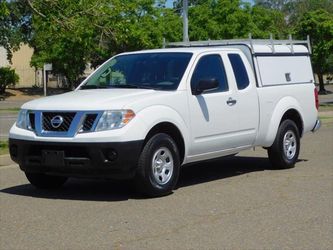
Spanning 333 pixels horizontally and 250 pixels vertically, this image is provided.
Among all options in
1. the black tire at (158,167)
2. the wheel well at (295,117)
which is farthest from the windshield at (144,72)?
the wheel well at (295,117)

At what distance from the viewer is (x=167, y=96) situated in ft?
27.7

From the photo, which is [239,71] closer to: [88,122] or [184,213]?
[88,122]

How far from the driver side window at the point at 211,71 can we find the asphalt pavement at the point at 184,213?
146 centimetres

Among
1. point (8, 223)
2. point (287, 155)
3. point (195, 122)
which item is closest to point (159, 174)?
point (195, 122)

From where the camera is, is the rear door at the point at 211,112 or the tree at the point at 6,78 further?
the tree at the point at 6,78

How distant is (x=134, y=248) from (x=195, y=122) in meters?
3.24

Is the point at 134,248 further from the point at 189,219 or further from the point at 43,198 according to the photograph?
the point at 43,198

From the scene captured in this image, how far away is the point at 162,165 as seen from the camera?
8359mm

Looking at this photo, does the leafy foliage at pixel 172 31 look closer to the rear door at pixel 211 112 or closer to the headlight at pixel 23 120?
the rear door at pixel 211 112

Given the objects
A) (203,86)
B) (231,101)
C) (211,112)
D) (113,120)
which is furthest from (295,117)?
(113,120)

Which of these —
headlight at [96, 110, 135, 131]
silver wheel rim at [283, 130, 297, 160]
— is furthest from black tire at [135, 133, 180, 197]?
silver wheel rim at [283, 130, 297, 160]

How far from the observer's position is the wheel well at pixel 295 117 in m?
11.0

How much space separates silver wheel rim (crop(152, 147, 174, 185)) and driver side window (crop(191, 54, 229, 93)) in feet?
3.70

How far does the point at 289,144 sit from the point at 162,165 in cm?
335
